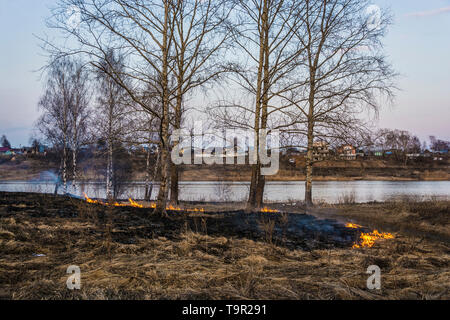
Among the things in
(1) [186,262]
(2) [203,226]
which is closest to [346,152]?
(2) [203,226]

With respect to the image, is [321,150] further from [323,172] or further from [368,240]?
[323,172]

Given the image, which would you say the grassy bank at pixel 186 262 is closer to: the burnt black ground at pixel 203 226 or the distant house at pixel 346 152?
the burnt black ground at pixel 203 226

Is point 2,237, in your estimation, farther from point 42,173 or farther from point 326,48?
point 42,173

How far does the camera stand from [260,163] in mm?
12555

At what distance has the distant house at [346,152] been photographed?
13234 millimetres

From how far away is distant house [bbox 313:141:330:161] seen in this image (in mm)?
13400

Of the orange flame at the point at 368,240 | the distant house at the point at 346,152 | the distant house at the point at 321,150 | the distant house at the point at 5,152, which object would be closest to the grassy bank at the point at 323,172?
the distant house at the point at 5,152

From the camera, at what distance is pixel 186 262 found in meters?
4.50

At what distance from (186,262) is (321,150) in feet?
34.5

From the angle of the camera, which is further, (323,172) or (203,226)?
(323,172)

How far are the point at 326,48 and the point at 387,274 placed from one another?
1061 cm

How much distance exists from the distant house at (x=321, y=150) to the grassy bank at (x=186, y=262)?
5.99 metres

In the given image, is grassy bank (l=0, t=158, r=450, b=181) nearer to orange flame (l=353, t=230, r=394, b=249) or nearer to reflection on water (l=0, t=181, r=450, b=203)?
reflection on water (l=0, t=181, r=450, b=203)
